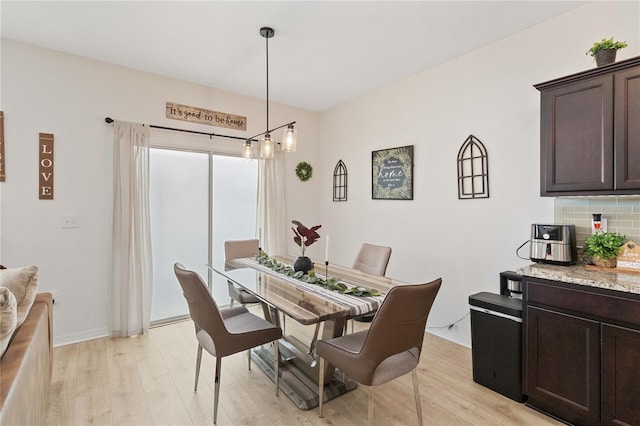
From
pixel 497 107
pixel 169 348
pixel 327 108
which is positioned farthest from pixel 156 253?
pixel 497 107

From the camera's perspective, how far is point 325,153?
→ 4.89 metres

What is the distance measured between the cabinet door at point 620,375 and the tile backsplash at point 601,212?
772mm

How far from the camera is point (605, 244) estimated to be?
6.81 ft

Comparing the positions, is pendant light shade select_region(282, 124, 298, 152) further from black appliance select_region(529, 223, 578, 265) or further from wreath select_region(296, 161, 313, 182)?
wreath select_region(296, 161, 313, 182)

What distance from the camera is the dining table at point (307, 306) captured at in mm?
1836

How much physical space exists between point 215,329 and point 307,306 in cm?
58

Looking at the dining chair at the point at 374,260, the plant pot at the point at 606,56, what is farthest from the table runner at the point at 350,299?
the plant pot at the point at 606,56

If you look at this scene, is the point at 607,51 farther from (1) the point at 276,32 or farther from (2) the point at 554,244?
(1) the point at 276,32

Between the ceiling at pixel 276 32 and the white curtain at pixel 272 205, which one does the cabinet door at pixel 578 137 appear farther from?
the white curtain at pixel 272 205

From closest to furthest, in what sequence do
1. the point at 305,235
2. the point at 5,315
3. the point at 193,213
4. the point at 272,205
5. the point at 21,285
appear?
the point at 5,315
the point at 21,285
the point at 305,235
the point at 193,213
the point at 272,205

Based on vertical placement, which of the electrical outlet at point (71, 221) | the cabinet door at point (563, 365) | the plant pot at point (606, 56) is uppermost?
the plant pot at point (606, 56)

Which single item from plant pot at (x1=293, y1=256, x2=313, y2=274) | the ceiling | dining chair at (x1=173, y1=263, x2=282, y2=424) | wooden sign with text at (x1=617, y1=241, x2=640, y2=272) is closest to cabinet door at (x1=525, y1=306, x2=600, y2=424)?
wooden sign with text at (x1=617, y1=241, x2=640, y2=272)

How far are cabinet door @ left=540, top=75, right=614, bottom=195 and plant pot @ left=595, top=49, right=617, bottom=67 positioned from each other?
0.37ft

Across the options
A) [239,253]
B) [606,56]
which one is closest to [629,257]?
[606,56]
